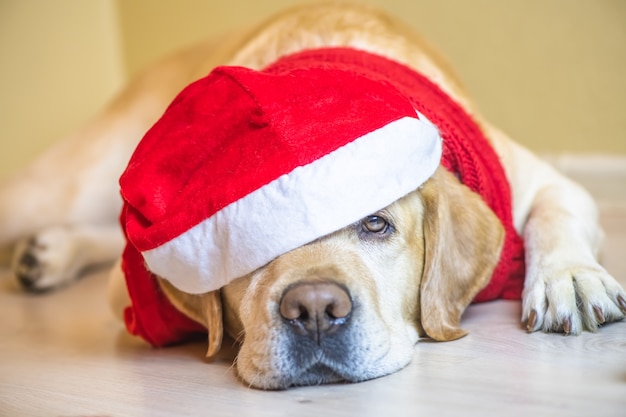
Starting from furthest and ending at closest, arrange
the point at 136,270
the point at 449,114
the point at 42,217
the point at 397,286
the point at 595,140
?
the point at 595,140 < the point at 42,217 < the point at 449,114 < the point at 136,270 < the point at 397,286

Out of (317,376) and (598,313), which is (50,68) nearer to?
(317,376)

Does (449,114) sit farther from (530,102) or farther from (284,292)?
(530,102)

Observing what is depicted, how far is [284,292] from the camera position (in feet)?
6.29

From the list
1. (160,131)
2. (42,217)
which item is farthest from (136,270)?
(42,217)

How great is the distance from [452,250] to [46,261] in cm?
214

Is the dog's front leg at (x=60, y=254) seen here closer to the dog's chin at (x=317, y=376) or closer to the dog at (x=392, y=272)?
the dog at (x=392, y=272)

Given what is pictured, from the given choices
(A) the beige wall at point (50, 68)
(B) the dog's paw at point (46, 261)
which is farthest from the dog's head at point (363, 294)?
(A) the beige wall at point (50, 68)

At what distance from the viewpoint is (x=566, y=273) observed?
2227 mm

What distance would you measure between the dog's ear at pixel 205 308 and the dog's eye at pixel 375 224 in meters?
0.45

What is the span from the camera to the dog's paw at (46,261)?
3689mm

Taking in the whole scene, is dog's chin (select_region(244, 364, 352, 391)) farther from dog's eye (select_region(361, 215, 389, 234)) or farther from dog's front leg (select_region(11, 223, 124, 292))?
dog's front leg (select_region(11, 223, 124, 292))

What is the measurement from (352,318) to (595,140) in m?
2.83

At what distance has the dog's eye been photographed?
2148 millimetres

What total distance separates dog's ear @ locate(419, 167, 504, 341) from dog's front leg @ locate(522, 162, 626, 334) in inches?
5.8
